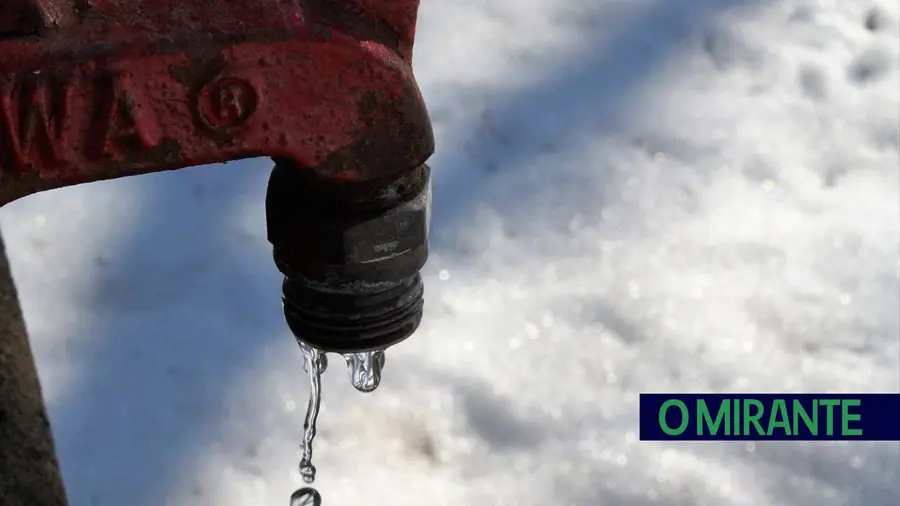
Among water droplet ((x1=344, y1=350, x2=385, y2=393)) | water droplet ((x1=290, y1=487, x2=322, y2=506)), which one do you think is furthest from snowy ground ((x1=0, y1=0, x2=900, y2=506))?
water droplet ((x1=344, y1=350, x2=385, y2=393))

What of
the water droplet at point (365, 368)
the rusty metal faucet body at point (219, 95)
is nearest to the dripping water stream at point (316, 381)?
the water droplet at point (365, 368)

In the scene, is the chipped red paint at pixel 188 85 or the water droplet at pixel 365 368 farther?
the water droplet at pixel 365 368

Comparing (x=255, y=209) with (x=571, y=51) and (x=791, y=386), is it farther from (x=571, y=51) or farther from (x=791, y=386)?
(x=791, y=386)

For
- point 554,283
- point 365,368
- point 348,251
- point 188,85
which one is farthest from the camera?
point 554,283

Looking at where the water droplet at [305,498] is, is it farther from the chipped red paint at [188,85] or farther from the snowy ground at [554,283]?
the chipped red paint at [188,85]

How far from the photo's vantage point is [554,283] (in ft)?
5.06

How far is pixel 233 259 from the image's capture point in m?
1.55

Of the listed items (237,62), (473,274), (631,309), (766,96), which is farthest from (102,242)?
(766,96)

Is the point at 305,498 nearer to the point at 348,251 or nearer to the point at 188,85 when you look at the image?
the point at 348,251

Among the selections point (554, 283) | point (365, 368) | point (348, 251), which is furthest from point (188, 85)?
point (554, 283)

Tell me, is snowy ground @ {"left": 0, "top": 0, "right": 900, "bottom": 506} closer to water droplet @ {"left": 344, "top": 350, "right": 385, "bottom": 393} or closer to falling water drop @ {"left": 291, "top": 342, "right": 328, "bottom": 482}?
falling water drop @ {"left": 291, "top": 342, "right": 328, "bottom": 482}

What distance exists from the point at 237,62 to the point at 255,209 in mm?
910

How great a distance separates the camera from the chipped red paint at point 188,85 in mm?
724

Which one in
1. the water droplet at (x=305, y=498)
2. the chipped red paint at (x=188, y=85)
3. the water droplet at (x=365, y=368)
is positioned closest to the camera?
the chipped red paint at (x=188, y=85)
